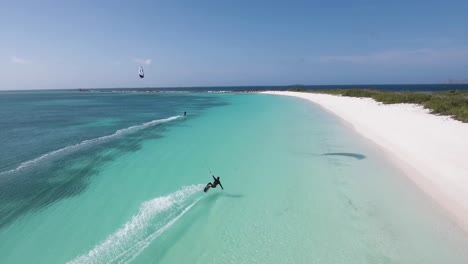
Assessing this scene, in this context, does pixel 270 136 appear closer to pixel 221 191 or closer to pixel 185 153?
pixel 185 153

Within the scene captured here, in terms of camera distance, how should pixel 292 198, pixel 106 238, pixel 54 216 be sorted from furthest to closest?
pixel 292 198 → pixel 54 216 → pixel 106 238

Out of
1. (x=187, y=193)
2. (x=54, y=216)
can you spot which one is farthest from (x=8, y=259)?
(x=187, y=193)

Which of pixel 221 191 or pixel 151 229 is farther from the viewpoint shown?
pixel 221 191

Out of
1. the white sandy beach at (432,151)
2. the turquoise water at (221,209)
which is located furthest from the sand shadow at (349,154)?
the white sandy beach at (432,151)

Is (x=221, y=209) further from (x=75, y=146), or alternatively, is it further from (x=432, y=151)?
(x=75, y=146)

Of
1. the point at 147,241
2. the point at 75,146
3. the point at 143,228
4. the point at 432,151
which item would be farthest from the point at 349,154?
the point at 75,146

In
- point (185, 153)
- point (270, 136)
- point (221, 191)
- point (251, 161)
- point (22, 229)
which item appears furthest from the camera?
point (270, 136)

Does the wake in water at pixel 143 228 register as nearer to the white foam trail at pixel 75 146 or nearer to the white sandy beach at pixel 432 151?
the white sandy beach at pixel 432 151
